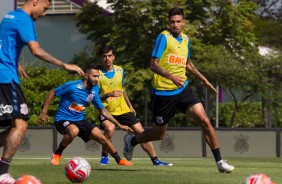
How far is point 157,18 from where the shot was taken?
110ft

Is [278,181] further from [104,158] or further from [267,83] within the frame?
[267,83]

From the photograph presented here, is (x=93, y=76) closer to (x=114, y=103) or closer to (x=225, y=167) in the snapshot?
(x=114, y=103)

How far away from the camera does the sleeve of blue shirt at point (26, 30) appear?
1005 cm

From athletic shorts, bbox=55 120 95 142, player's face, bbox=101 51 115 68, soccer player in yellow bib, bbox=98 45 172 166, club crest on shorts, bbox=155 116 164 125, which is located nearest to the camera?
club crest on shorts, bbox=155 116 164 125

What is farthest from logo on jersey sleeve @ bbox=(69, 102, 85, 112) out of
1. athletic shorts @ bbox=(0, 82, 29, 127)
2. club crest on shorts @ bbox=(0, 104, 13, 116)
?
club crest on shorts @ bbox=(0, 104, 13, 116)

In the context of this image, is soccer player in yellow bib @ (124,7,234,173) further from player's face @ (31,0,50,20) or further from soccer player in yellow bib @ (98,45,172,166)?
player's face @ (31,0,50,20)

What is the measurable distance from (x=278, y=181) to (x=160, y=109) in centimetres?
252

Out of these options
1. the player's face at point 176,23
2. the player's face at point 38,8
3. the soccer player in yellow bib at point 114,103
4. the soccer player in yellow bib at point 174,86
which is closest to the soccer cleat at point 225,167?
the soccer player in yellow bib at point 174,86

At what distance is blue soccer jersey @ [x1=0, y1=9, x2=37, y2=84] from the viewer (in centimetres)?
1006

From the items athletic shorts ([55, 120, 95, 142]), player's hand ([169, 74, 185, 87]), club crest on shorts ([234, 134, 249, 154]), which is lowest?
club crest on shorts ([234, 134, 249, 154])

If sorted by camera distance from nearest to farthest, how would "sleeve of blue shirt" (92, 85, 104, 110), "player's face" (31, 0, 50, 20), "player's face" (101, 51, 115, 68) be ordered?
1. "player's face" (31, 0, 50, 20)
2. "sleeve of blue shirt" (92, 85, 104, 110)
3. "player's face" (101, 51, 115, 68)

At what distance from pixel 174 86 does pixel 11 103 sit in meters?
4.22

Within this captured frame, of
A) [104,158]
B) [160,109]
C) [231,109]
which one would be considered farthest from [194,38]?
[160,109]

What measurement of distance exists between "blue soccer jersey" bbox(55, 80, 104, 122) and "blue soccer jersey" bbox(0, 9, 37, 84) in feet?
17.0
